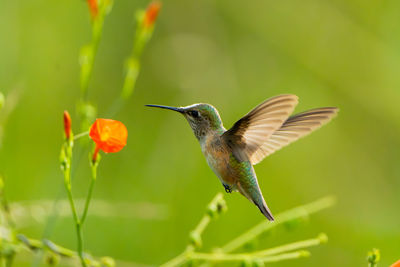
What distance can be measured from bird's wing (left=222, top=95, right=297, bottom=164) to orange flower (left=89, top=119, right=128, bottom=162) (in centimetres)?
45

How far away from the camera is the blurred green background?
4.26 metres

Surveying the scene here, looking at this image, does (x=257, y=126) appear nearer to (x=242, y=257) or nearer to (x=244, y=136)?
(x=244, y=136)

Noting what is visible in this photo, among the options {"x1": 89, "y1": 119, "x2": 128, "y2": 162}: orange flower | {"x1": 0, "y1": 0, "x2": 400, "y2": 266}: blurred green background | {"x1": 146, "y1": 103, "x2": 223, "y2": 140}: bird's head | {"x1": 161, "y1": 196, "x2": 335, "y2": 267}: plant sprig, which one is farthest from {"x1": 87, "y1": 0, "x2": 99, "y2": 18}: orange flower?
{"x1": 0, "y1": 0, "x2": 400, "y2": 266}: blurred green background

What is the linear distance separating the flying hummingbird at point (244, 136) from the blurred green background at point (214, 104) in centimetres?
175

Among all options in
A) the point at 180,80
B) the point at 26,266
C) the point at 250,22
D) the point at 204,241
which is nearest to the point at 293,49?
the point at 250,22

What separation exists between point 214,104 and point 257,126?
2635mm

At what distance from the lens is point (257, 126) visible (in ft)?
7.29

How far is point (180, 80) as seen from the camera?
4.94 metres

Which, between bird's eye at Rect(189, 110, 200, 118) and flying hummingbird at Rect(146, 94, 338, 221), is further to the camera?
bird's eye at Rect(189, 110, 200, 118)

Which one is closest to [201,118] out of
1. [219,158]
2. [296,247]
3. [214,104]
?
[219,158]

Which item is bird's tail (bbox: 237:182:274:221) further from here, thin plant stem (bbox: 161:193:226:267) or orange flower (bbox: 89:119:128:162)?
orange flower (bbox: 89:119:128:162)

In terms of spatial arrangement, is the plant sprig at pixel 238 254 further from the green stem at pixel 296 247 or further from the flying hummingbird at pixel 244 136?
the flying hummingbird at pixel 244 136

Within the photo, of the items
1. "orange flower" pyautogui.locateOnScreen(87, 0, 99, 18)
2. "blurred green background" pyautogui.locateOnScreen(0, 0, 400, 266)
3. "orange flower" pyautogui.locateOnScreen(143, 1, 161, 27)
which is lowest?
"blurred green background" pyautogui.locateOnScreen(0, 0, 400, 266)

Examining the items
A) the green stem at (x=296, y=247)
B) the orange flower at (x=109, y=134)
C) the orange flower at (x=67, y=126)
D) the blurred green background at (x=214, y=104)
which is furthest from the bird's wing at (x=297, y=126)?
the blurred green background at (x=214, y=104)
